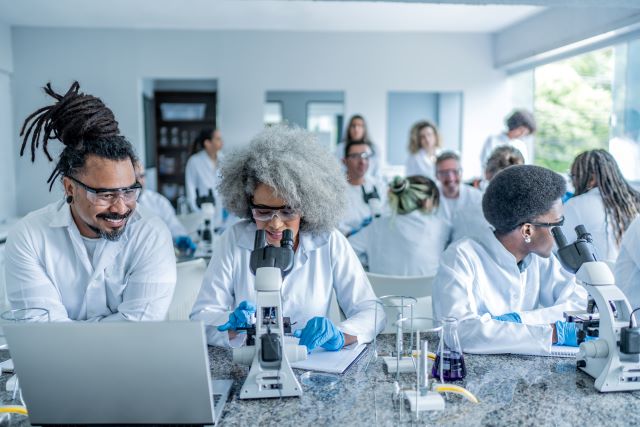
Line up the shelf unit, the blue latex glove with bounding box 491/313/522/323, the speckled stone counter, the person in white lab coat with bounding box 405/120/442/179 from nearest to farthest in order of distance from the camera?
the speckled stone counter
the blue latex glove with bounding box 491/313/522/323
the person in white lab coat with bounding box 405/120/442/179
the shelf unit

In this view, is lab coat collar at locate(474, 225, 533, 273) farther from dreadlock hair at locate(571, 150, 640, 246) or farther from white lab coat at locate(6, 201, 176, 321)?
dreadlock hair at locate(571, 150, 640, 246)

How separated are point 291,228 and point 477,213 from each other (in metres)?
1.44

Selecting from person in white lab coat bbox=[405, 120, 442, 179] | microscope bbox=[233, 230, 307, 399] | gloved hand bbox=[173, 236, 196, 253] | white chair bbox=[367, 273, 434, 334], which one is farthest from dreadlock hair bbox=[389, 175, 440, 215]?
person in white lab coat bbox=[405, 120, 442, 179]

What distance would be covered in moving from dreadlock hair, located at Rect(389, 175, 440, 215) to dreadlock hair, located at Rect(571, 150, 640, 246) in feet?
2.58

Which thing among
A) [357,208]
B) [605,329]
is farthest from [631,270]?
[357,208]

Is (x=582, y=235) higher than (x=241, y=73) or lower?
lower

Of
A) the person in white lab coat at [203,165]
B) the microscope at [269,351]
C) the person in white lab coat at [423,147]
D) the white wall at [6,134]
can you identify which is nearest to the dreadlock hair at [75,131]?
the microscope at [269,351]

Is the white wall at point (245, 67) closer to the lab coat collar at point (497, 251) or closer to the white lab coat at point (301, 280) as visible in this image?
the white lab coat at point (301, 280)

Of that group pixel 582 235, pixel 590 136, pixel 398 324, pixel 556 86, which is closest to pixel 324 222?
pixel 398 324

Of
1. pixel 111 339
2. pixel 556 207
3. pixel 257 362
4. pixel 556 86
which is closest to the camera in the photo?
pixel 111 339

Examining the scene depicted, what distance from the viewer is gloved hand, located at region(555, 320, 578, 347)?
162 centimetres

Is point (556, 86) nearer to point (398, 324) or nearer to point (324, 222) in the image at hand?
point (324, 222)

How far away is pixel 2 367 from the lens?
1.46 meters

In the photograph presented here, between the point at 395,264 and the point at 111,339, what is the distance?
2145 millimetres
